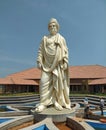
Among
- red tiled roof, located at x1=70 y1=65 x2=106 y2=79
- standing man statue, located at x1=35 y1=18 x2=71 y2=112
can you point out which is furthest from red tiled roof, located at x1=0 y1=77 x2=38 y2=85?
standing man statue, located at x1=35 y1=18 x2=71 y2=112

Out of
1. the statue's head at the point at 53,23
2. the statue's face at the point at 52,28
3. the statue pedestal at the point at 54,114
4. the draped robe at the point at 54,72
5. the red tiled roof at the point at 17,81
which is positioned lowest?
the statue pedestal at the point at 54,114

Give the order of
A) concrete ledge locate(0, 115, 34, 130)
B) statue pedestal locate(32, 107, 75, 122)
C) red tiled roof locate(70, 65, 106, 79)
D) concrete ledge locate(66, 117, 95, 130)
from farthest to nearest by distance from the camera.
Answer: red tiled roof locate(70, 65, 106, 79) → statue pedestal locate(32, 107, 75, 122) → concrete ledge locate(0, 115, 34, 130) → concrete ledge locate(66, 117, 95, 130)

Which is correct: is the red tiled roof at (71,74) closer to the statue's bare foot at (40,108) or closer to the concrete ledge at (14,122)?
the statue's bare foot at (40,108)

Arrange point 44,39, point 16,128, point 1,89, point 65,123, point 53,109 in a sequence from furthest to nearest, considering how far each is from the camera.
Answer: point 1,89, point 44,39, point 53,109, point 65,123, point 16,128

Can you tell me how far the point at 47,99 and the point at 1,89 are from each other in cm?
2771

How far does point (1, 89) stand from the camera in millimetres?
36000

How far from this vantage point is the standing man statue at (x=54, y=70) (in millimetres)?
9406

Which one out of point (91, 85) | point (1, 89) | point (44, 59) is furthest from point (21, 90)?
point (44, 59)

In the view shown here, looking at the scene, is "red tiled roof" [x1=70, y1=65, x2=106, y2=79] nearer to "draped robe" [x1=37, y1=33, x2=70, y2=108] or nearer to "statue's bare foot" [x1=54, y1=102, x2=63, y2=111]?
"draped robe" [x1=37, y1=33, x2=70, y2=108]

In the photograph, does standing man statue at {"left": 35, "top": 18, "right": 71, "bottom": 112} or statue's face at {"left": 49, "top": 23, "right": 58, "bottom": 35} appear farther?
statue's face at {"left": 49, "top": 23, "right": 58, "bottom": 35}

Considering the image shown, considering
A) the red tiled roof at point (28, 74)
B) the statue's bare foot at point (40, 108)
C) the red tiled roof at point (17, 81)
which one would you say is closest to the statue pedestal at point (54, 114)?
the statue's bare foot at point (40, 108)

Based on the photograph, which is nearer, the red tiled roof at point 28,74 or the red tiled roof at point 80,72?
the red tiled roof at point 80,72

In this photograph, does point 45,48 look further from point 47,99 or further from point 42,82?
point 47,99

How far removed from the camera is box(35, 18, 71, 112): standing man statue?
9406 millimetres
